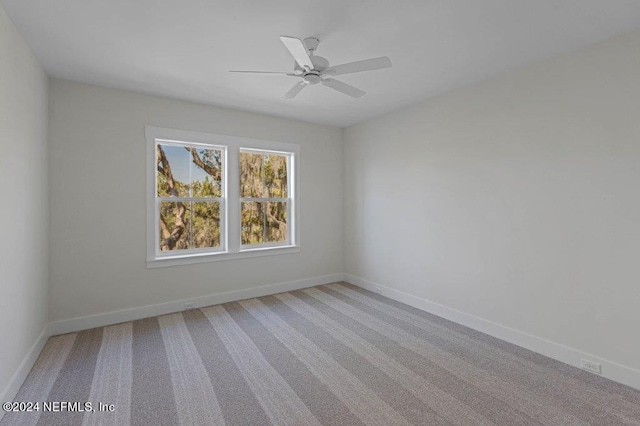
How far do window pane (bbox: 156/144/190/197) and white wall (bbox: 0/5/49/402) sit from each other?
3.59 feet

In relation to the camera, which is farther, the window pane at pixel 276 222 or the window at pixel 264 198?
the window pane at pixel 276 222

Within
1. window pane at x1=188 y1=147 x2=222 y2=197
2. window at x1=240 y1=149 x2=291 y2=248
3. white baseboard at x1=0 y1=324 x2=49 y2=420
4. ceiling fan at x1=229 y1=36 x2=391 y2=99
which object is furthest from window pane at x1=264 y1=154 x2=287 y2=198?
white baseboard at x1=0 y1=324 x2=49 y2=420

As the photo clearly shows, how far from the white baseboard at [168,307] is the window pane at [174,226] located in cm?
72

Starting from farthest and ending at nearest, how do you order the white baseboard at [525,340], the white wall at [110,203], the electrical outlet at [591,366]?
the white wall at [110,203] < the electrical outlet at [591,366] < the white baseboard at [525,340]

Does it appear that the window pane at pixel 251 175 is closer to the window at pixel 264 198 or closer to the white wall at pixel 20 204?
the window at pixel 264 198

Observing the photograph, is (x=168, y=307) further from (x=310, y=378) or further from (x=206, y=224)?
(x=310, y=378)

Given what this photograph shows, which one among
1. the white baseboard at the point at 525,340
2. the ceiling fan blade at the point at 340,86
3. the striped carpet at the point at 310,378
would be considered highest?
the ceiling fan blade at the point at 340,86

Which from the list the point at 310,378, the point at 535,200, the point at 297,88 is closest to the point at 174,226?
the point at 297,88

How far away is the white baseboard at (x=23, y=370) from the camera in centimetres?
200

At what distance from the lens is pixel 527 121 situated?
9.27 feet

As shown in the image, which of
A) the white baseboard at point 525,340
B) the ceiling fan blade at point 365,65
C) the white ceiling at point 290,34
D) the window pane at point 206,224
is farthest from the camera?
the window pane at point 206,224

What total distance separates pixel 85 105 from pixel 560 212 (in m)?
4.83

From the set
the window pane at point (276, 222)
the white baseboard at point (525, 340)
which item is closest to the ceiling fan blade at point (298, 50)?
the window pane at point (276, 222)

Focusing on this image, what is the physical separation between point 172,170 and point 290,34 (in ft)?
8.04
